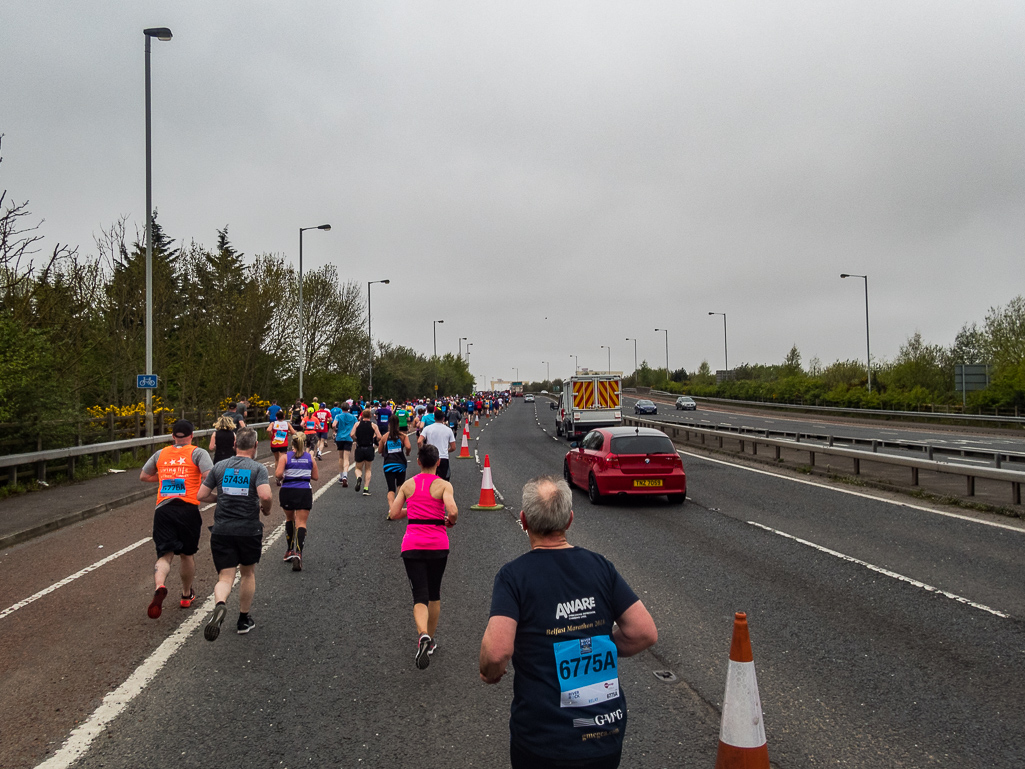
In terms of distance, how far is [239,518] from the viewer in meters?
6.39

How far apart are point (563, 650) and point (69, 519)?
1248 cm

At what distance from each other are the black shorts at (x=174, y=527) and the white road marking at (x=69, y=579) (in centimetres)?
177

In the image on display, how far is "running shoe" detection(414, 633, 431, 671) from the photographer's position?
5.40m

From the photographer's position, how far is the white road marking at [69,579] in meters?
7.39

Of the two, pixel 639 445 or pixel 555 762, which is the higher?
pixel 639 445

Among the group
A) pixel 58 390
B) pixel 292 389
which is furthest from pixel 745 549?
pixel 292 389

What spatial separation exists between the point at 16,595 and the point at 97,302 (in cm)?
2423

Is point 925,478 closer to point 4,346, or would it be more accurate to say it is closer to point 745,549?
point 745,549

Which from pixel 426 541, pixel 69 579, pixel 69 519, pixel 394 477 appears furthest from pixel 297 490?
pixel 69 519

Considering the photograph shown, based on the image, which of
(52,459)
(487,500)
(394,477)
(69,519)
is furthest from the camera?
(52,459)

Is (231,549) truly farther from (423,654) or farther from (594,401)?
(594,401)

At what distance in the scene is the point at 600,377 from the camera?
32969 mm

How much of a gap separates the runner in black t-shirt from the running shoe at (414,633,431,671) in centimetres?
283

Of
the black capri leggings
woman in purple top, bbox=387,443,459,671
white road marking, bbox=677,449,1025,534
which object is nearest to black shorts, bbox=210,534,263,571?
woman in purple top, bbox=387,443,459,671
